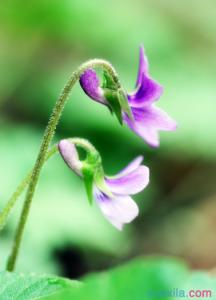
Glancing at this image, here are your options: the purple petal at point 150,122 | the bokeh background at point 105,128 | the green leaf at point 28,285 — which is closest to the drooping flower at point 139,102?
the purple petal at point 150,122

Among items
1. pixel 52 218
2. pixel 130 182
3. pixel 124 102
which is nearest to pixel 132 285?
pixel 130 182

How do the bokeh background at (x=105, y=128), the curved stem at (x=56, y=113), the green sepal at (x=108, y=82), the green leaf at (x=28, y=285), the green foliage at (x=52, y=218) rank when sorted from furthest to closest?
the bokeh background at (x=105, y=128) < the green foliage at (x=52, y=218) < the green sepal at (x=108, y=82) < the curved stem at (x=56, y=113) < the green leaf at (x=28, y=285)

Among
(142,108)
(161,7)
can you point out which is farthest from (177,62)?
(142,108)

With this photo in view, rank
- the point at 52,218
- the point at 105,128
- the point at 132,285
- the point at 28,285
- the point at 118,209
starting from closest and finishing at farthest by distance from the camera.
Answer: the point at 132,285 → the point at 28,285 → the point at 118,209 → the point at 52,218 → the point at 105,128

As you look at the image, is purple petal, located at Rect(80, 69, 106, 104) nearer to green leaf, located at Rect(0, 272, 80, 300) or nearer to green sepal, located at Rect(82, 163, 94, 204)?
green sepal, located at Rect(82, 163, 94, 204)

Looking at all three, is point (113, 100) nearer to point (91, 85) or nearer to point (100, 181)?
point (91, 85)

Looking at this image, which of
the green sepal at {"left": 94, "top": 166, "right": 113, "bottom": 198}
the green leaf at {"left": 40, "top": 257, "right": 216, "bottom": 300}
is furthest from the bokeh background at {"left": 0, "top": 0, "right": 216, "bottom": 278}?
the green leaf at {"left": 40, "top": 257, "right": 216, "bottom": 300}

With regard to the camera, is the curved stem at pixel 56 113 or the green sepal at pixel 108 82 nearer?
the curved stem at pixel 56 113

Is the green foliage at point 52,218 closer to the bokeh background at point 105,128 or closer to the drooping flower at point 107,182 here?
the bokeh background at point 105,128
